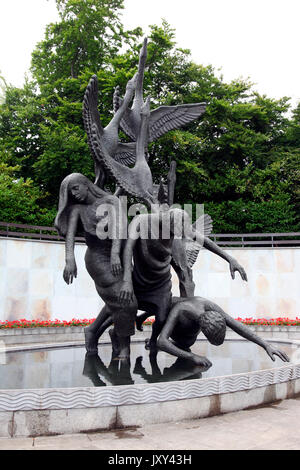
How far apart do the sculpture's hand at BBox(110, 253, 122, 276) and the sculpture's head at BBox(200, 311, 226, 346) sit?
1.28m

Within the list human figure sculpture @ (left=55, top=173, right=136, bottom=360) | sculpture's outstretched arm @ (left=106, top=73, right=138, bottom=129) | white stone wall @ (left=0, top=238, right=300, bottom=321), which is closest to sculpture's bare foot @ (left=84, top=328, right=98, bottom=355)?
human figure sculpture @ (left=55, top=173, right=136, bottom=360)

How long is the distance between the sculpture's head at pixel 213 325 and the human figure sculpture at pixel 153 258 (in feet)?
2.27

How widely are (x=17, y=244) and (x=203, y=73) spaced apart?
49.7 feet

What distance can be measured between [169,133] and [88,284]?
9038 mm

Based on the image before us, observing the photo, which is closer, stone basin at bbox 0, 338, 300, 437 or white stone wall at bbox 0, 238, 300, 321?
stone basin at bbox 0, 338, 300, 437

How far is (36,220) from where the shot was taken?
17281mm

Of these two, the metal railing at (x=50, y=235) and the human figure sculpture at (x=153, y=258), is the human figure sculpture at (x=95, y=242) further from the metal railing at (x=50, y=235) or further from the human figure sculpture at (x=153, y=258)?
the metal railing at (x=50, y=235)

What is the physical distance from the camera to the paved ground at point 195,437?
360 centimetres

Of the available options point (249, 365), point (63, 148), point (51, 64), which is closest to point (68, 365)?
point (249, 365)

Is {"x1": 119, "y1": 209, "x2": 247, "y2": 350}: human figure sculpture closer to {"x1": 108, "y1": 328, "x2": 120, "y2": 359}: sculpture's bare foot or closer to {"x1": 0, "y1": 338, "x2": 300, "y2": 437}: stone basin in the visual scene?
{"x1": 108, "y1": 328, "x2": 120, "y2": 359}: sculpture's bare foot

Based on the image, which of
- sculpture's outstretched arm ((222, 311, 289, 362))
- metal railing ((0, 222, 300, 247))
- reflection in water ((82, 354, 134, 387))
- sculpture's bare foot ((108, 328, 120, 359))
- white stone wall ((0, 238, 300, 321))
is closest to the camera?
reflection in water ((82, 354, 134, 387))

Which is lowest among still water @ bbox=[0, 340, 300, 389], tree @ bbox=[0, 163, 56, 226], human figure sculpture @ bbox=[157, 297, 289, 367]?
still water @ bbox=[0, 340, 300, 389]

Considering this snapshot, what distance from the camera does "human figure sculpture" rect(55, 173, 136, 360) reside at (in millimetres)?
5820
